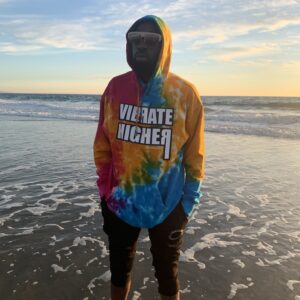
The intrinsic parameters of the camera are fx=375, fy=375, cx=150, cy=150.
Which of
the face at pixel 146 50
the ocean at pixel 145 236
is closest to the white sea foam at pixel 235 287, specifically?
the ocean at pixel 145 236

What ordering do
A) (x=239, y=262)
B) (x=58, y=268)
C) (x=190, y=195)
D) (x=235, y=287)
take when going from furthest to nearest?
1. (x=239, y=262)
2. (x=58, y=268)
3. (x=235, y=287)
4. (x=190, y=195)

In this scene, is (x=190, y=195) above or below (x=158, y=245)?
above

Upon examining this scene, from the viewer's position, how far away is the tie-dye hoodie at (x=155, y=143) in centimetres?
246

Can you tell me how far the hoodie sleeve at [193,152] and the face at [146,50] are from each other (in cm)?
34

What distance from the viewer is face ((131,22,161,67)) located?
246 centimetres

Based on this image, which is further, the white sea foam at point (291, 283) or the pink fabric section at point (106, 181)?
the white sea foam at point (291, 283)

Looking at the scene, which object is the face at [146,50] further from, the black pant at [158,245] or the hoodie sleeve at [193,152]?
the black pant at [158,245]

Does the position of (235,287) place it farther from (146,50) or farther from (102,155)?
(146,50)

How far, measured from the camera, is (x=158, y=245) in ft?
8.43

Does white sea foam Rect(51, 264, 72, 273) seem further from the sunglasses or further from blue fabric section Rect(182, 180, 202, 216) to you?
the sunglasses

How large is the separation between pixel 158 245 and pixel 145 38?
1.39m

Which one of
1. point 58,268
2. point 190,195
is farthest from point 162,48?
point 58,268

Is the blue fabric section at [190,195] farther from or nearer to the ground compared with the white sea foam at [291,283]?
farther from the ground

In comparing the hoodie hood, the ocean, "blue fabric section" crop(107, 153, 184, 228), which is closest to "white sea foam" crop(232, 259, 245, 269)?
the ocean
